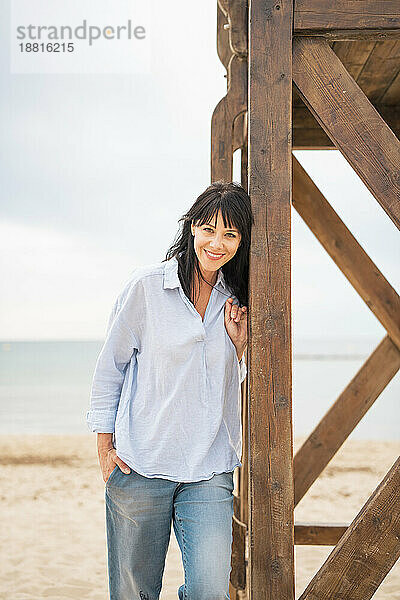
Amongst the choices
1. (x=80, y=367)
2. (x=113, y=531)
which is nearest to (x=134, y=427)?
(x=113, y=531)

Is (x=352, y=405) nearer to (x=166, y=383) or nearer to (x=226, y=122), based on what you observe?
(x=226, y=122)

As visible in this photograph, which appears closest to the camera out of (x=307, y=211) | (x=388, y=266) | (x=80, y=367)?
(x=307, y=211)

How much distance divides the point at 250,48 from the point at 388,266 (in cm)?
3078

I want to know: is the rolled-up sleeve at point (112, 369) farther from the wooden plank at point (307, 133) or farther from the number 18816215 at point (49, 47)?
the number 18816215 at point (49, 47)

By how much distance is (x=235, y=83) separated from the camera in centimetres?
382

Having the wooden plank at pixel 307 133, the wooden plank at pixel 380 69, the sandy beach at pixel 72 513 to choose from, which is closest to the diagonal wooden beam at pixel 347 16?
the wooden plank at pixel 380 69

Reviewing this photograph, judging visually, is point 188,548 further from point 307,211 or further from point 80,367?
point 80,367

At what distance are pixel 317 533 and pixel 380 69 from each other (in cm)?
252

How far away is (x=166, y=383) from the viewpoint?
104 inches

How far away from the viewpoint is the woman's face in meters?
2.63

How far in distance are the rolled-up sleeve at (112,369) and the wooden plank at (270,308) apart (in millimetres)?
441

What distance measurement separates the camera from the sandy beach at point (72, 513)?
17.8 ft

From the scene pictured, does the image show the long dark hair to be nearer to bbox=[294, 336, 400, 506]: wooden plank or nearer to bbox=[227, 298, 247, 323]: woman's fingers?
bbox=[227, 298, 247, 323]: woman's fingers

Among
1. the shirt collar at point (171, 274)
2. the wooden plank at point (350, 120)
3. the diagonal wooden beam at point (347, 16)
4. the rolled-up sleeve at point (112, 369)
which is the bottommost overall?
the rolled-up sleeve at point (112, 369)
